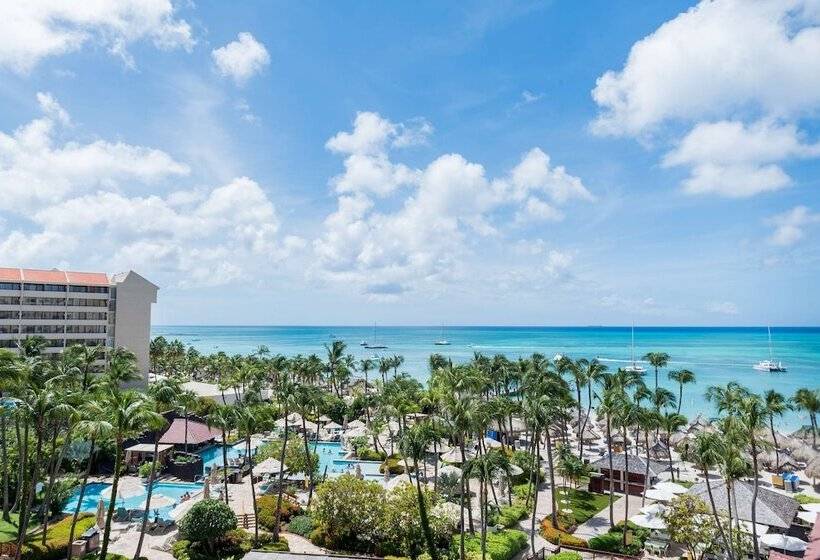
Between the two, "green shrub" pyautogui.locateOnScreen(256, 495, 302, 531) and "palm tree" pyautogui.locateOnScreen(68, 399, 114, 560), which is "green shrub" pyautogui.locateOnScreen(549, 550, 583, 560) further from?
"palm tree" pyautogui.locateOnScreen(68, 399, 114, 560)

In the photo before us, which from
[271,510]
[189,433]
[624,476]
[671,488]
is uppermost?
[671,488]

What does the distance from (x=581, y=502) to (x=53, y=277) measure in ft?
243

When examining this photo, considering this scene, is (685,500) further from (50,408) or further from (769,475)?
(50,408)

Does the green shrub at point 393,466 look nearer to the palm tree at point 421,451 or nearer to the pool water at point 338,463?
the pool water at point 338,463

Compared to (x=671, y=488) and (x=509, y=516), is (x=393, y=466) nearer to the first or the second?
(x=509, y=516)

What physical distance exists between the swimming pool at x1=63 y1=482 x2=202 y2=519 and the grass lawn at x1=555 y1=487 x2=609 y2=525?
27851 millimetres

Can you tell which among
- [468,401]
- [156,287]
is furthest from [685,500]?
[156,287]

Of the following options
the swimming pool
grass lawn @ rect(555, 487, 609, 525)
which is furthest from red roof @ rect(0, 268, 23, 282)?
grass lawn @ rect(555, 487, 609, 525)

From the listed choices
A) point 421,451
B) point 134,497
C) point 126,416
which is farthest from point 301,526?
point 134,497

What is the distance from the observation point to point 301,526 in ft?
105

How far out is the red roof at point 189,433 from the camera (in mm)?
48375

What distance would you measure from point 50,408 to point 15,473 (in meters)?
13.7

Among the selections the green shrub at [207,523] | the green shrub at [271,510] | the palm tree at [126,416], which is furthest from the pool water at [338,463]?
the palm tree at [126,416]

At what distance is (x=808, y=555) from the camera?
22.0 metres
